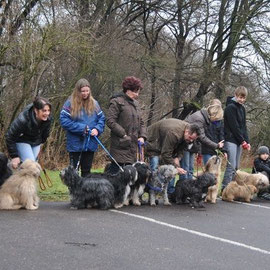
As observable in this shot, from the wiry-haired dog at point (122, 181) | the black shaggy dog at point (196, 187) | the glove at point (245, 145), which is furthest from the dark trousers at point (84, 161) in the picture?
the glove at point (245, 145)

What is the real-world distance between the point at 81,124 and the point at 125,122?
2.54ft

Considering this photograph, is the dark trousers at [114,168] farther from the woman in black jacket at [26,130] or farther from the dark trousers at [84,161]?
the woman in black jacket at [26,130]

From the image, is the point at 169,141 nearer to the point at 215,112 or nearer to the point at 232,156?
the point at 215,112

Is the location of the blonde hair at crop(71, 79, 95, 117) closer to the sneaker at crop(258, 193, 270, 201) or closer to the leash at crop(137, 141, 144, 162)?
the leash at crop(137, 141, 144, 162)

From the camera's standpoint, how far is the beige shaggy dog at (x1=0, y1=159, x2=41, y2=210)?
6.69 meters

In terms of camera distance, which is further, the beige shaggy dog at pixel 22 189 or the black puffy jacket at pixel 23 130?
the black puffy jacket at pixel 23 130

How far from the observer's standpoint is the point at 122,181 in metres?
7.27

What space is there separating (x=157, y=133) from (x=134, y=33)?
14346 mm

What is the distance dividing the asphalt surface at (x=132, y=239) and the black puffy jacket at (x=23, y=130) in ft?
3.52

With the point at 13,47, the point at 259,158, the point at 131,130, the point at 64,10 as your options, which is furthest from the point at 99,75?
the point at 131,130

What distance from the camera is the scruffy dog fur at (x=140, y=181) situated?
7430mm

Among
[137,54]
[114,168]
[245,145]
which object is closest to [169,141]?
[114,168]

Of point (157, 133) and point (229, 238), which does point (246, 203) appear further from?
point (229, 238)

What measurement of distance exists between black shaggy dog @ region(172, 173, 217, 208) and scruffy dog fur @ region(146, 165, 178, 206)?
1.02ft
